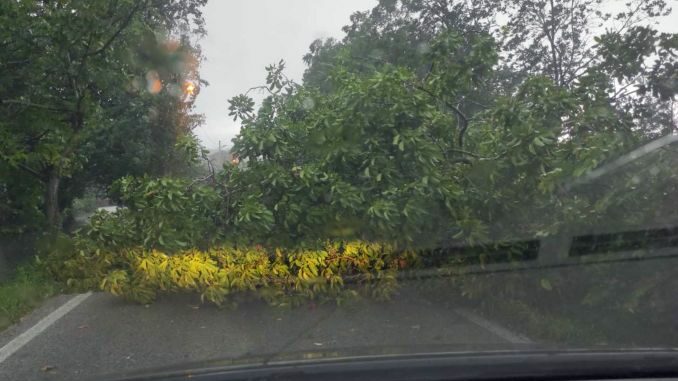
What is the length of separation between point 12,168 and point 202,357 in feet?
21.1

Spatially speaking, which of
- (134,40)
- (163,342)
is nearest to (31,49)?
(134,40)

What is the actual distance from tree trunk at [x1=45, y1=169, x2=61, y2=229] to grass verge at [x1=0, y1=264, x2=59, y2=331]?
216 centimetres

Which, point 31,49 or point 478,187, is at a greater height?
point 31,49

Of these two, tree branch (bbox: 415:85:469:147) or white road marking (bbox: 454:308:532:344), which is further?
tree branch (bbox: 415:85:469:147)

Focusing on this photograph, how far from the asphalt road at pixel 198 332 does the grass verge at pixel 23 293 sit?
6.2 inches

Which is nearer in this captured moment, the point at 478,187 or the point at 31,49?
the point at 478,187

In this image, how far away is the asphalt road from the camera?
18.7 feet

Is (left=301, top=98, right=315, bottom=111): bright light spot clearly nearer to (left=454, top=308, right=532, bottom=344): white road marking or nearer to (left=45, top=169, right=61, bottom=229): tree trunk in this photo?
(left=454, top=308, right=532, bottom=344): white road marking

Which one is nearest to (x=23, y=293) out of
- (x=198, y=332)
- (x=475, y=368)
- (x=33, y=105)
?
(x=198, y=332)

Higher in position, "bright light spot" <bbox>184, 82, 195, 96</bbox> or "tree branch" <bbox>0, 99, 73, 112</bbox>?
"bright light spot" <bbox>184, 82, 195, 96</bbox>

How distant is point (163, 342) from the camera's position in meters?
6.14

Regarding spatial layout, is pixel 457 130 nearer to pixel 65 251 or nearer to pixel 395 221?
pixel 395 221

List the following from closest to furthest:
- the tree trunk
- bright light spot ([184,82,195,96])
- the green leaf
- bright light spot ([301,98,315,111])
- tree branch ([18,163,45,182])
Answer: the green leaf, bright light spot ([301,98,315,111]), tree branch ([18,163,45,182]), the tree trunk, bright light spot ([184,82,195,96])

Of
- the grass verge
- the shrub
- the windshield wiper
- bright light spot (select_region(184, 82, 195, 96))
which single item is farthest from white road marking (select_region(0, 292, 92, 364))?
bright light spot (select_region(184, 82, 195, 96))
